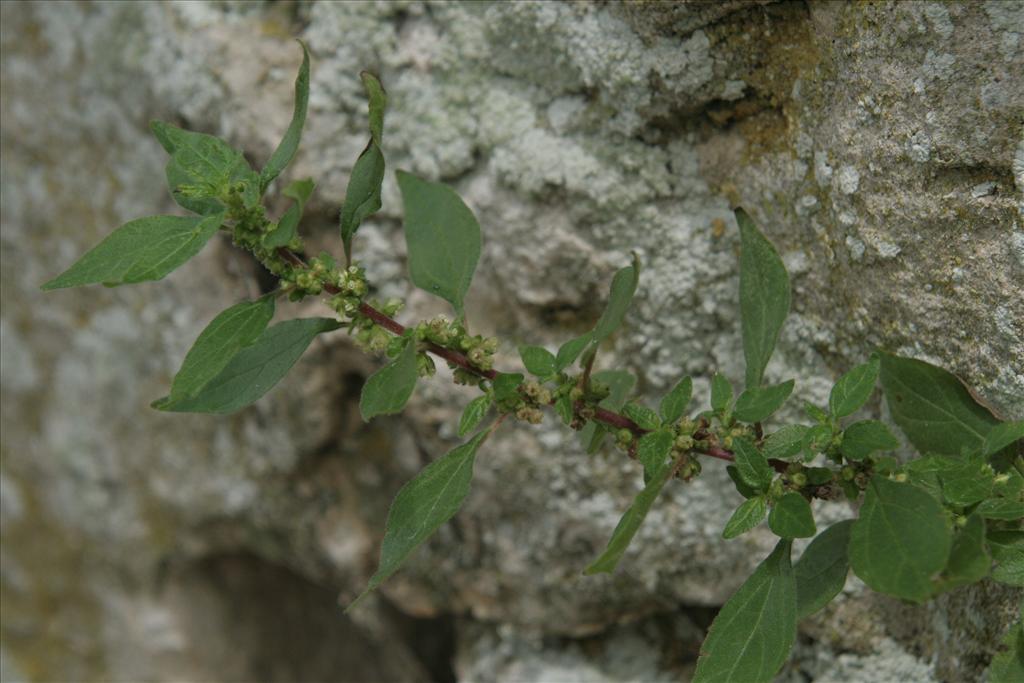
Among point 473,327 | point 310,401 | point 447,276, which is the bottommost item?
point 310,401

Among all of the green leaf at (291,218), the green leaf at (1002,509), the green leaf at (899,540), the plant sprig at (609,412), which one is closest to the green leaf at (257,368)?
the plant sprig at (609,412)

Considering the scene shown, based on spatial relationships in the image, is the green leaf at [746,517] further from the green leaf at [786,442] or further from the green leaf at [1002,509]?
the green leaf at [1002,509]

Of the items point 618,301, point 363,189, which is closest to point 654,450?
point 618,301

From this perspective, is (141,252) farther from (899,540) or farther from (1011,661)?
(1011,661)

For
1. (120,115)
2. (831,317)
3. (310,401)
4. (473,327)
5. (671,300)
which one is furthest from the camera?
(120,115)

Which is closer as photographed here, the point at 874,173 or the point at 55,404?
the point at 874,173

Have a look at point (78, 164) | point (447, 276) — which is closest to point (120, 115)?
point (78, 164)

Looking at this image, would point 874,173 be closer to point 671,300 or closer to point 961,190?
point 961,190

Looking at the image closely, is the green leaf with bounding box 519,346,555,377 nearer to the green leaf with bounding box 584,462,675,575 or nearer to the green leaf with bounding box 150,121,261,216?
the green leaf with bounding box 584,462,675,575

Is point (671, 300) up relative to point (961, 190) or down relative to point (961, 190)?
down
